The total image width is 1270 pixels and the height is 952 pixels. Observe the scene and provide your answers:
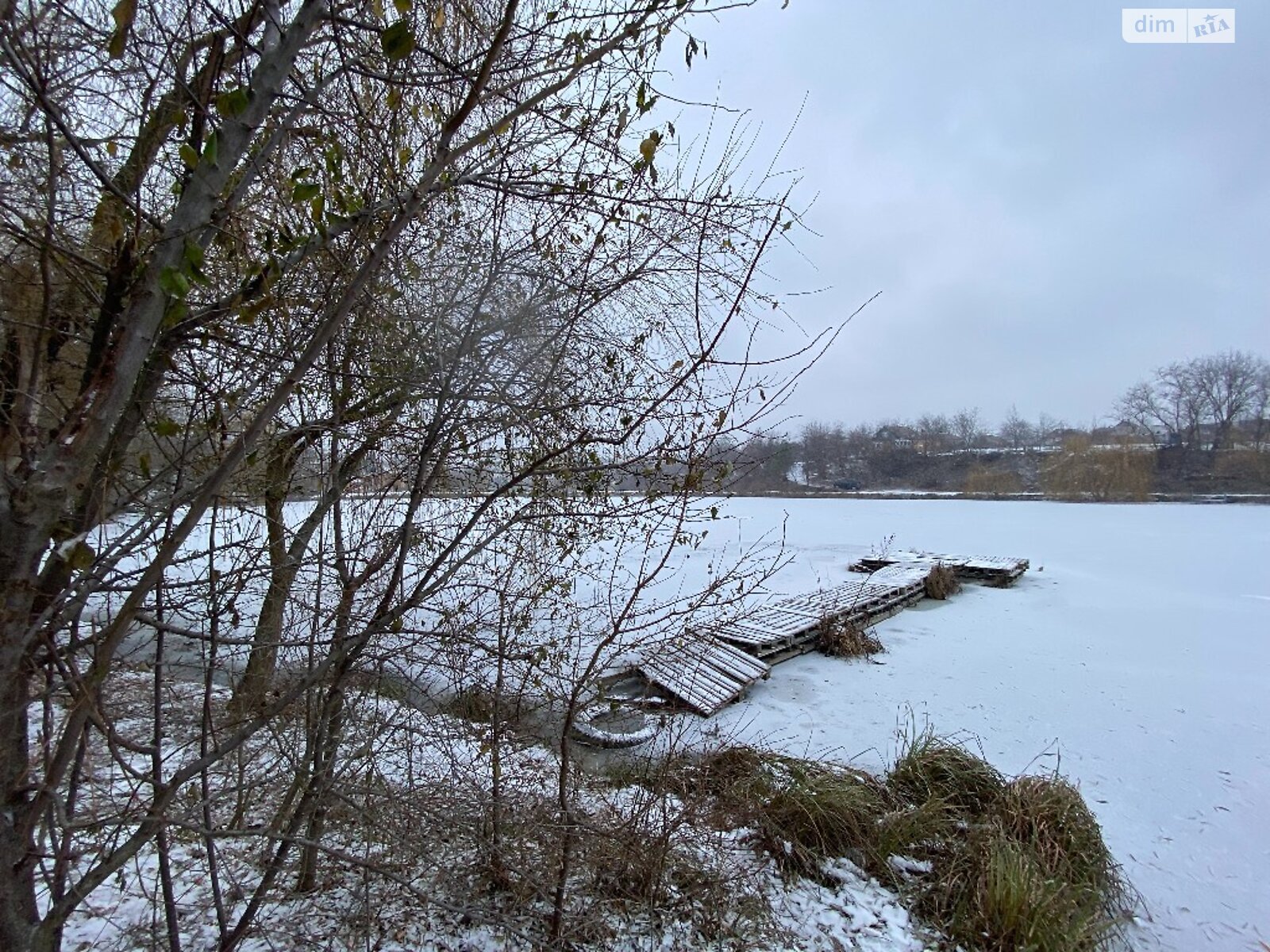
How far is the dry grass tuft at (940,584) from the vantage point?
11281 millimetres

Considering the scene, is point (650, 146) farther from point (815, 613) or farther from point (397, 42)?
point (815, 613)

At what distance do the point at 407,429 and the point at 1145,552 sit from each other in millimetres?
19086

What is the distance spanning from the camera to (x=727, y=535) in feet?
51.5

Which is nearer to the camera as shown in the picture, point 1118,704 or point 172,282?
point 172,282

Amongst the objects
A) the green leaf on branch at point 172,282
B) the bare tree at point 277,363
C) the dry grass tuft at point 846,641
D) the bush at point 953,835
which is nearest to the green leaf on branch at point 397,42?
the bare tree at point 277,363

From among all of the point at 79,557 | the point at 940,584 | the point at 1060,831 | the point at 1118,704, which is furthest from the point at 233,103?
the point at 940,584

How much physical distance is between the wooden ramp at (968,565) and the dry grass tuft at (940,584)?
720 mm

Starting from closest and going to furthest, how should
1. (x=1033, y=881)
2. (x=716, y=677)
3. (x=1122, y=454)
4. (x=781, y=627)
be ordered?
(x=1033, y=881)
(x=716, y=677)
(x=781, y=627)
(x=1122, y=454)

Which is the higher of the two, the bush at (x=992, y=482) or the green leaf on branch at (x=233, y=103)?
the green leaf on branch at (x=233, y=103)

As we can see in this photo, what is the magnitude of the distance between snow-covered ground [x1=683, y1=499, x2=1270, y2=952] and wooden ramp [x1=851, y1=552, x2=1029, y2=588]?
1.35 feet

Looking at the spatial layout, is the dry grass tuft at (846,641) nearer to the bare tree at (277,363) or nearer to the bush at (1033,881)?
the bush at (1033,881)

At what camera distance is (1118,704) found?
19.3ft

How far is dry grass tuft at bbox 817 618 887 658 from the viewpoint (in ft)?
24.6

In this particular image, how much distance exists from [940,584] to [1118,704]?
18.4 feet
